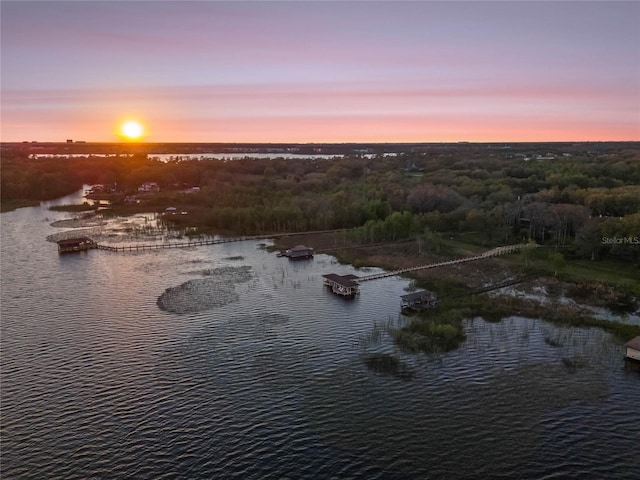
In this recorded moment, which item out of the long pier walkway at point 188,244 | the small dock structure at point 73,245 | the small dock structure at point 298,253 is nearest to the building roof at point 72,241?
the small dock structure at point 73,245

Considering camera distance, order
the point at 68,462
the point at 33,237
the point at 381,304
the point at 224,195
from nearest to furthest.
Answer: the point at 68,462 < the point at 381,304 < the point at 33,237 < the point at 224,195

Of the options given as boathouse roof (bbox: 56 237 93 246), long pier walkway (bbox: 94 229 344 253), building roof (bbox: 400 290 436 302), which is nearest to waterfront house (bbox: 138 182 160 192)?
long pier walkway (bbox: 94 229 344 253)

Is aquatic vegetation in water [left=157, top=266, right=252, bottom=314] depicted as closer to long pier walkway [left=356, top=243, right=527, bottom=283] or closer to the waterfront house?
long pier walkway [left=356, top=243, right=527, bottom=283]

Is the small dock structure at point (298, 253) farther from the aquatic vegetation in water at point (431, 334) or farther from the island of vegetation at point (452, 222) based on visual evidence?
the aquatic vegetation in water at point (431, 334)

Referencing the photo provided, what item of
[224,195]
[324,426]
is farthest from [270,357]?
[224,195]

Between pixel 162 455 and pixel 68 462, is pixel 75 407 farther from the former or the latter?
pixel 162 455

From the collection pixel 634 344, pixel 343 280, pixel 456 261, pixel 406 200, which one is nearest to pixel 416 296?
pixel 343 280
